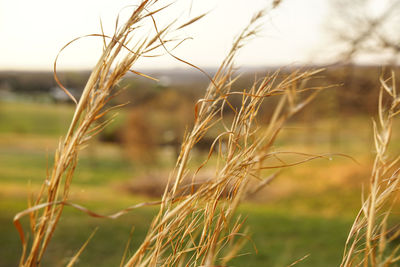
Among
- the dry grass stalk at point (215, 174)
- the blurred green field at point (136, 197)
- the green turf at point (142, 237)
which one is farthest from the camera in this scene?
the blurred green field at point (136, 197)

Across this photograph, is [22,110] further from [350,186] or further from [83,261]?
[83,261]

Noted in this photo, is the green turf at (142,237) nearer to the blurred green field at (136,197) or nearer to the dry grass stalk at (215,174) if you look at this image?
the blurred green field at (136,197)

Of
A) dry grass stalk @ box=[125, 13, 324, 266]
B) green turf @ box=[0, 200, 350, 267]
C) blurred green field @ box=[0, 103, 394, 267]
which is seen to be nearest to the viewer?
dry grass stalk @ box=[125, 13, 324, 266]

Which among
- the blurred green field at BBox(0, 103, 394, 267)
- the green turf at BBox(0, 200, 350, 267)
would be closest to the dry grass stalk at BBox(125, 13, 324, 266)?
the blurred green field at BBox(0, 103, 394, 267)

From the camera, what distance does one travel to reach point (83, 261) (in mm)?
7059

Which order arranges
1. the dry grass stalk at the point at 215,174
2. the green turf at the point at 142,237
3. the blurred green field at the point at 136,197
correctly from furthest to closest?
the blurred green field at the point at 136,197, the green turf at the point at 142,237, the dry grass stalk at the point at 215,174

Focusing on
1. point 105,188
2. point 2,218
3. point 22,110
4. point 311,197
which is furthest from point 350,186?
point 22,110

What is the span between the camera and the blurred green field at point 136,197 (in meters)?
7.40

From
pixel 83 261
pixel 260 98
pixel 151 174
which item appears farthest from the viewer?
pixel 151 174

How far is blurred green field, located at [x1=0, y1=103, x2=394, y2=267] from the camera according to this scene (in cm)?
740

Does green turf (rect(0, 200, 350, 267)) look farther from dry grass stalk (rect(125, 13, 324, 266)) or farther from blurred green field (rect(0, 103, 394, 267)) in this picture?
dry grass stalk (rect(125, 13, 324, 266))

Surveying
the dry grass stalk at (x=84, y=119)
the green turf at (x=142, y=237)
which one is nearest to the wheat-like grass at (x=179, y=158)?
the dry grass stalk at (x=84, y=119)

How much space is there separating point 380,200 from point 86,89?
0.71m

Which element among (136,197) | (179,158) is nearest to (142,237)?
(179,158)
